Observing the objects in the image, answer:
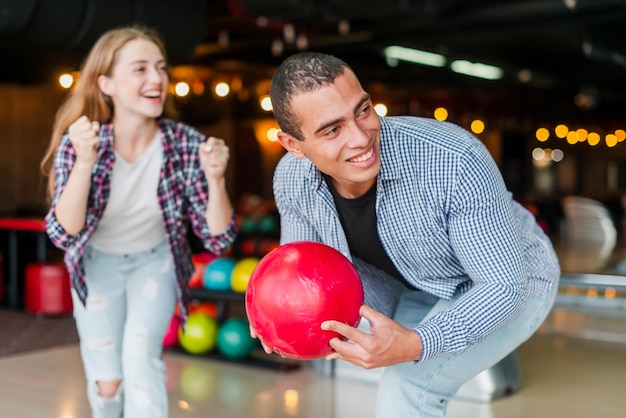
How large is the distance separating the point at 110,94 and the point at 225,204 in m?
0.60

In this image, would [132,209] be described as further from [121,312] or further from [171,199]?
[121,312]

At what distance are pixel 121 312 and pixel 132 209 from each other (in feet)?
1.29

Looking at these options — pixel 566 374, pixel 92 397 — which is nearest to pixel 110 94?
pixel 92 397

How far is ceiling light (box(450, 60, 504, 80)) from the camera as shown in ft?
41.0

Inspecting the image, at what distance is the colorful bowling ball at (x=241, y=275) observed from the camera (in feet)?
17.5

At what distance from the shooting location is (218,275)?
18.0 ft

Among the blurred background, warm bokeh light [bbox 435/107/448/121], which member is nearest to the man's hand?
the blurred background

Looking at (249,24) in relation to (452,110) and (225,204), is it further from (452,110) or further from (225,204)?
(225,204)

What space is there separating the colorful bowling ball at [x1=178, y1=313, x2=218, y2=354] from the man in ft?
9.67

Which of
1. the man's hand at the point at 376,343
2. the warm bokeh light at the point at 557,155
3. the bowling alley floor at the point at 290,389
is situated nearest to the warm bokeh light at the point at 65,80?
the bowling alley floor at the point at 290,389

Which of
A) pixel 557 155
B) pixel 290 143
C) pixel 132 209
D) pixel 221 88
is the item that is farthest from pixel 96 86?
pixel 557 155

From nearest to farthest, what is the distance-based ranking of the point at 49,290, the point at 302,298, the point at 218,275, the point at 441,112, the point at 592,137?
the point at 302,298, the point at 218,275, the point at 49,290, the point at 441,112, the point at 592,137

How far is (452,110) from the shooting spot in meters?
14.3

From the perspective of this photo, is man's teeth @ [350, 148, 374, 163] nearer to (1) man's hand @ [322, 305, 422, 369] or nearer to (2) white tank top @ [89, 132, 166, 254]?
(1) man's hand @ [322, 305, 422, 369]
